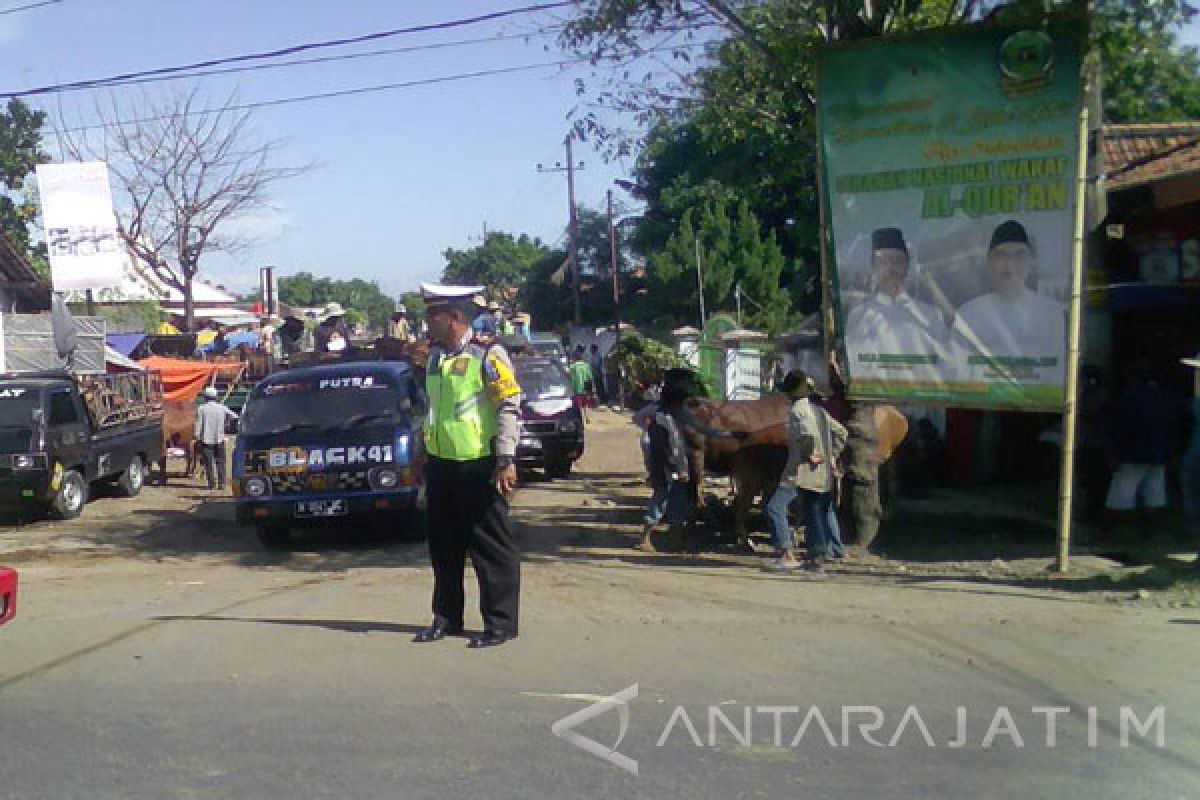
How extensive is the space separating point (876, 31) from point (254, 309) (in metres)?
58.0

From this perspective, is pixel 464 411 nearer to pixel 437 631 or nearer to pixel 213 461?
pixel 437 631

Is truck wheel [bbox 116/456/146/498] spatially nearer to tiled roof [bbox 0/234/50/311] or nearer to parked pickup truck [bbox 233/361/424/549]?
parked pickup truck [bbox 233/361/424/549]

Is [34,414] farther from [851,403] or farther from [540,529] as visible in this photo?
[851,403]

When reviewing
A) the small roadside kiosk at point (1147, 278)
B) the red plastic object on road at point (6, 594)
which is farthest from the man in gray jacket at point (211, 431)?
the small roadside kiosk at point (1147, 278)

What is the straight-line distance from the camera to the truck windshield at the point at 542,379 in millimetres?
18172

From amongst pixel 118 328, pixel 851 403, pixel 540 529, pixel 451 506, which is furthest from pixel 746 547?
pixel 118 328

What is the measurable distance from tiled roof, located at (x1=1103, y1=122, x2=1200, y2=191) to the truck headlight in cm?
764

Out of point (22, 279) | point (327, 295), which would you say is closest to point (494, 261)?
point (327, 295)

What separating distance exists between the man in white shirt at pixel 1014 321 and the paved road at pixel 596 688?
5.63ft

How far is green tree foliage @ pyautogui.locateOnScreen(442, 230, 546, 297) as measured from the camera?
230ft

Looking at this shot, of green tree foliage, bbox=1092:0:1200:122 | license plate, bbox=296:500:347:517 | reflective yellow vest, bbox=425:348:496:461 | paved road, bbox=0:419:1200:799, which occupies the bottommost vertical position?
paved road, bbox=0:419:1200:799

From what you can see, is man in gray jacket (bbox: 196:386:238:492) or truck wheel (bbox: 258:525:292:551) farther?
man in gray jacket (bbox: 196:386:238:492)

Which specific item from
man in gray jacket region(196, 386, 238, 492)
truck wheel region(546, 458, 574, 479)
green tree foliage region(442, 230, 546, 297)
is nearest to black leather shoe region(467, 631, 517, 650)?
truck wheel region(546, 458, 574, 479)

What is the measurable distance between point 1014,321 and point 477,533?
4.59m
